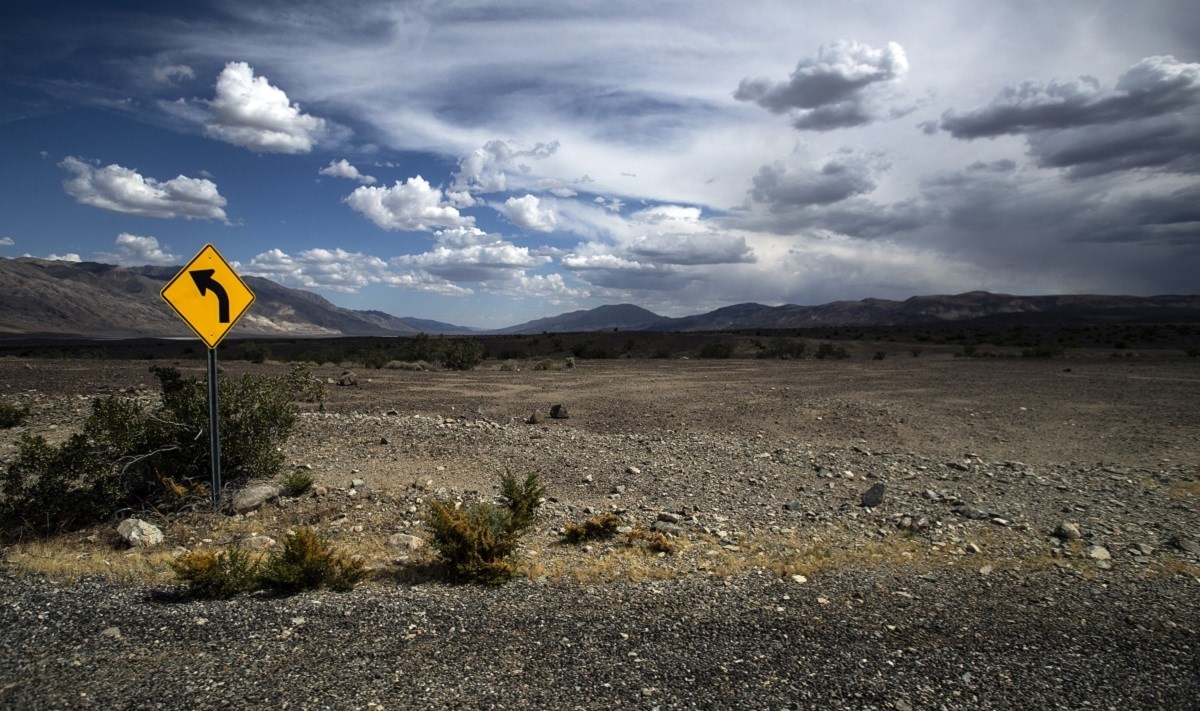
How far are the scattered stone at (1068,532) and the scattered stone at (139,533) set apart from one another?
10614 mm

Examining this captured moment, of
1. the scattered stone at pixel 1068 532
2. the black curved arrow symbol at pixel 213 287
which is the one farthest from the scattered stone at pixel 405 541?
the scattered stone at pixel 1068 532

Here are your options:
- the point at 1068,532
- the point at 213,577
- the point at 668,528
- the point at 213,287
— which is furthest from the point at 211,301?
the point at 1068,532

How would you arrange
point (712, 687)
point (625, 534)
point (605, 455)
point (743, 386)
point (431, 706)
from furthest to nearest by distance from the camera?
point (743, 386) → point (605, 455) → point (625, 534) → point (712, 687) → point (431, 706)

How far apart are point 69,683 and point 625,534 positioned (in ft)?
17.1

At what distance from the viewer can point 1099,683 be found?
4359mm

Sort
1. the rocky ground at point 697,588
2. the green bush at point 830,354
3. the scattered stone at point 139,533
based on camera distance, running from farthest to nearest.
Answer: the green bush at point 830,354
the scattered stone at point 139,533
the rocky ground at point 697,588

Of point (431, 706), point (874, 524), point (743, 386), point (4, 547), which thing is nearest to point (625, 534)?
point (874, 524)

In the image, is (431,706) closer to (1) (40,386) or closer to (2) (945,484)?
(2) (945,484)

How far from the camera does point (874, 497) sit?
918 centimetres

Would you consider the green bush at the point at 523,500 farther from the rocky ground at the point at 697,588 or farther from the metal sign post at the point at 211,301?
the metal sign post at the point at 211,301

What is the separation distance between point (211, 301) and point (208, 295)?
3.2 inches

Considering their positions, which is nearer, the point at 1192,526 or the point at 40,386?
the point at 1192,526

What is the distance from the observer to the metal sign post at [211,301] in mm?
8078

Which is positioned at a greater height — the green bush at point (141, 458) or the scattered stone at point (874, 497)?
the green bush at point (141, 458)
